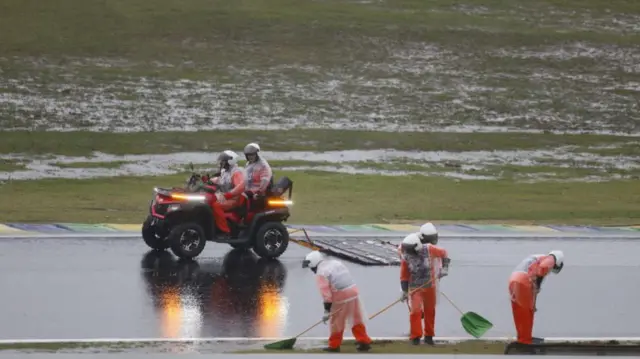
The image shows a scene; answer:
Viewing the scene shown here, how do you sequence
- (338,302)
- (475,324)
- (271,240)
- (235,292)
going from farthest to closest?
(271,240)
(235,292)
(475,324)
(338,302)

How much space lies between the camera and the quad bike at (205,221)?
22.4m

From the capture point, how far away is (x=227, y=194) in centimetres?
2266

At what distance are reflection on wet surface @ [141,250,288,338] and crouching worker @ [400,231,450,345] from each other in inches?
71.1

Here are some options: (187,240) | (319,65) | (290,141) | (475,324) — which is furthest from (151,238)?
(319,65)

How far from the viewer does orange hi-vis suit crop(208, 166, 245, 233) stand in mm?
22531

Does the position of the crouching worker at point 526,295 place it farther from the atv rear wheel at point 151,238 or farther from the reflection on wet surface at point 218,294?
the atv rear wheel at point 151,238

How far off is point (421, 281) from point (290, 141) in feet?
89.7

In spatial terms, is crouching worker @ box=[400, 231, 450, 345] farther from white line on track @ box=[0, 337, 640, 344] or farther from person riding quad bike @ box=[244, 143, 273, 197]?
person riding quad bike @ box=[244, 143, 273, 197]

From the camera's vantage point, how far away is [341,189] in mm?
35406

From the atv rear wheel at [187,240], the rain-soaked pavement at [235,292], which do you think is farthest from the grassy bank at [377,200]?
the atv rear wheel at [187,240]

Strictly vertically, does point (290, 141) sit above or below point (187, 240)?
below

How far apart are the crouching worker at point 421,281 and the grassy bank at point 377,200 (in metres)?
12.5

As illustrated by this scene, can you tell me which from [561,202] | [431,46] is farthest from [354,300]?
[431,46]

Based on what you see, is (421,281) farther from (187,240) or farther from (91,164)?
(91,164)
